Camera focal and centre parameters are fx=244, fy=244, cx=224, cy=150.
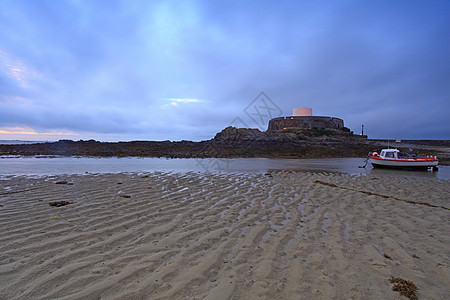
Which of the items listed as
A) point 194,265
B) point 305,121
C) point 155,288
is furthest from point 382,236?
point 305,121

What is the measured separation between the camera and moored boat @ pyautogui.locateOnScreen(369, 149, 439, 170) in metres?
18.4

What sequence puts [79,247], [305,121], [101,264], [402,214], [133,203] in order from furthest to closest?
[305,121] < [133,203] < [402,214] < [79,247] < [101,264]

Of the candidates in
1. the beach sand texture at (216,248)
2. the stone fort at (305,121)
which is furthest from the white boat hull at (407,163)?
the stone fort at (305,121)

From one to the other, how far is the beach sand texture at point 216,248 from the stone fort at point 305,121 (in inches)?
2449

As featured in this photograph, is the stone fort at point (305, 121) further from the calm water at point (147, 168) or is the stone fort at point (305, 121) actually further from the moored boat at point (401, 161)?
the calm water at point (147, 168)

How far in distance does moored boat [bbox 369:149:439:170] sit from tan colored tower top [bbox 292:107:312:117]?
5168 cm

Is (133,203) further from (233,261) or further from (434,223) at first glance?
(434,223)

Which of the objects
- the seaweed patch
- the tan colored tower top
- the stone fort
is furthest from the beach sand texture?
the tan colored tower top

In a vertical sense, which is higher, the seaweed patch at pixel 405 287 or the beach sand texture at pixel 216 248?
the beach sand texture at pixel 216 248

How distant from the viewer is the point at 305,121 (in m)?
67.0

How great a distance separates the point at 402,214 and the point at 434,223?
2.22ft

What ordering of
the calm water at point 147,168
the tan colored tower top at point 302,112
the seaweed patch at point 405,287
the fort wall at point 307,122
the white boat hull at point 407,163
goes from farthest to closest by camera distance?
the tan colored tower top at point 302,112, the fort wall at point 307,122, the white boat hull at point 407,163, the calm water at point 147,168, the seaweed patch at point 405,287

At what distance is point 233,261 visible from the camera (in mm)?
3402

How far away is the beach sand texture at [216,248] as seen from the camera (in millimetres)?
2768
